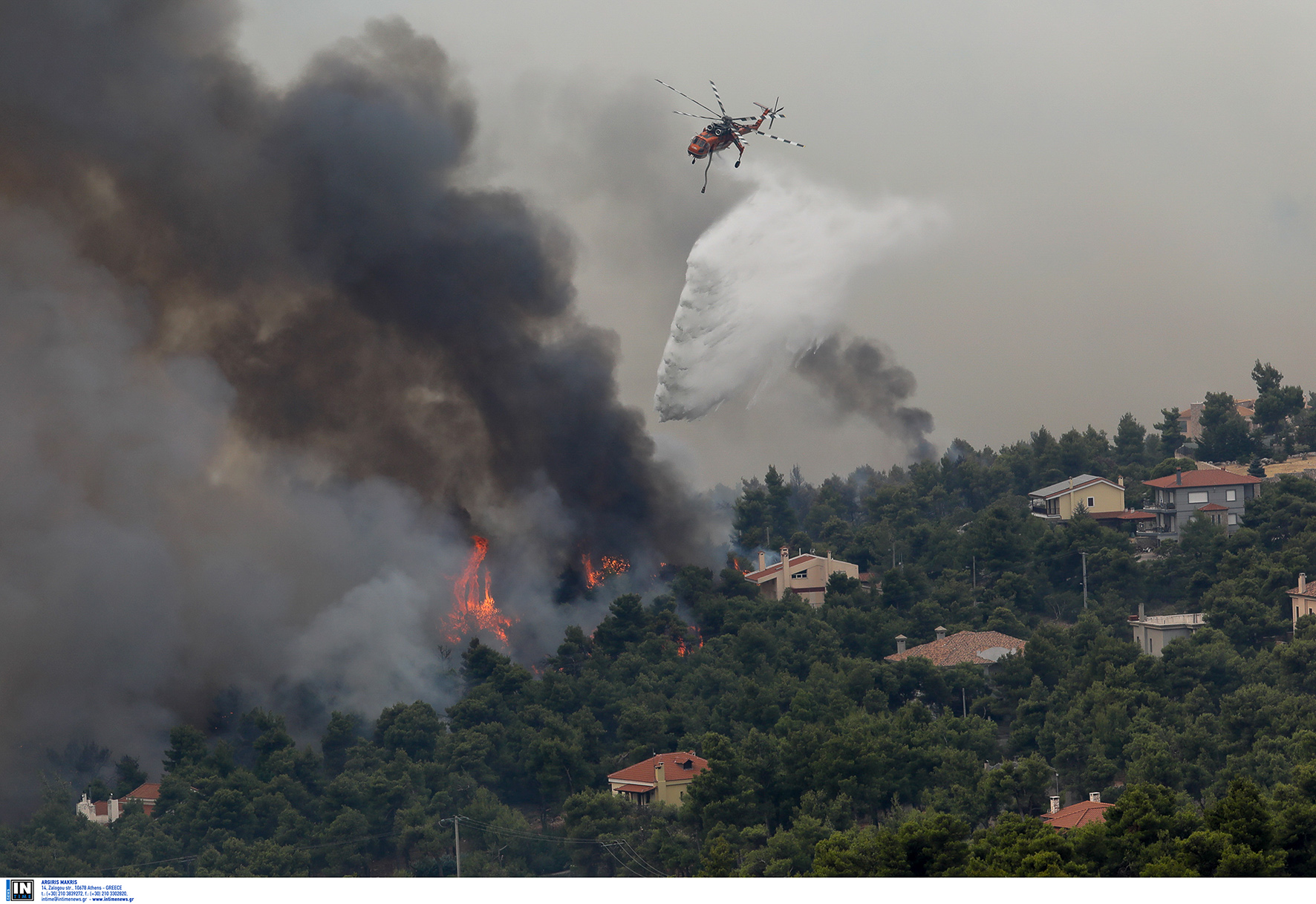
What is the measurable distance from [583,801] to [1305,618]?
2484cm

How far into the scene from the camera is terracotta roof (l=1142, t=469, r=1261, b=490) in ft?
231

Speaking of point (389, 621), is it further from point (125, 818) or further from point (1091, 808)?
point (1091, 808)

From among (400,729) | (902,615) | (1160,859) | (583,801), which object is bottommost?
(1160,859)

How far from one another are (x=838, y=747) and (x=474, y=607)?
2550 centimetres

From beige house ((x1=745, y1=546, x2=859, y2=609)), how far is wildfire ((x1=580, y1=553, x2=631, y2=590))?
553 centimetres

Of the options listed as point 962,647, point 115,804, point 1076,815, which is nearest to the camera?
point 1076,815

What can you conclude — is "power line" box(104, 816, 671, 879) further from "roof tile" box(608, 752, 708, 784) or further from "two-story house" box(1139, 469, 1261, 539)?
"two-story house" box(1139, 469, 1261, 539)

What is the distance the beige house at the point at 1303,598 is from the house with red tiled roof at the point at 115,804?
3897 centimetres

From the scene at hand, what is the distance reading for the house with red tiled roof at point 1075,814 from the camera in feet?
135

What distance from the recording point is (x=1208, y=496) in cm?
7075

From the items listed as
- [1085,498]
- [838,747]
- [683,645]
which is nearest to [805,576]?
[683,645]

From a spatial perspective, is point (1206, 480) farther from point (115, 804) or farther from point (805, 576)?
point (115, 804)
